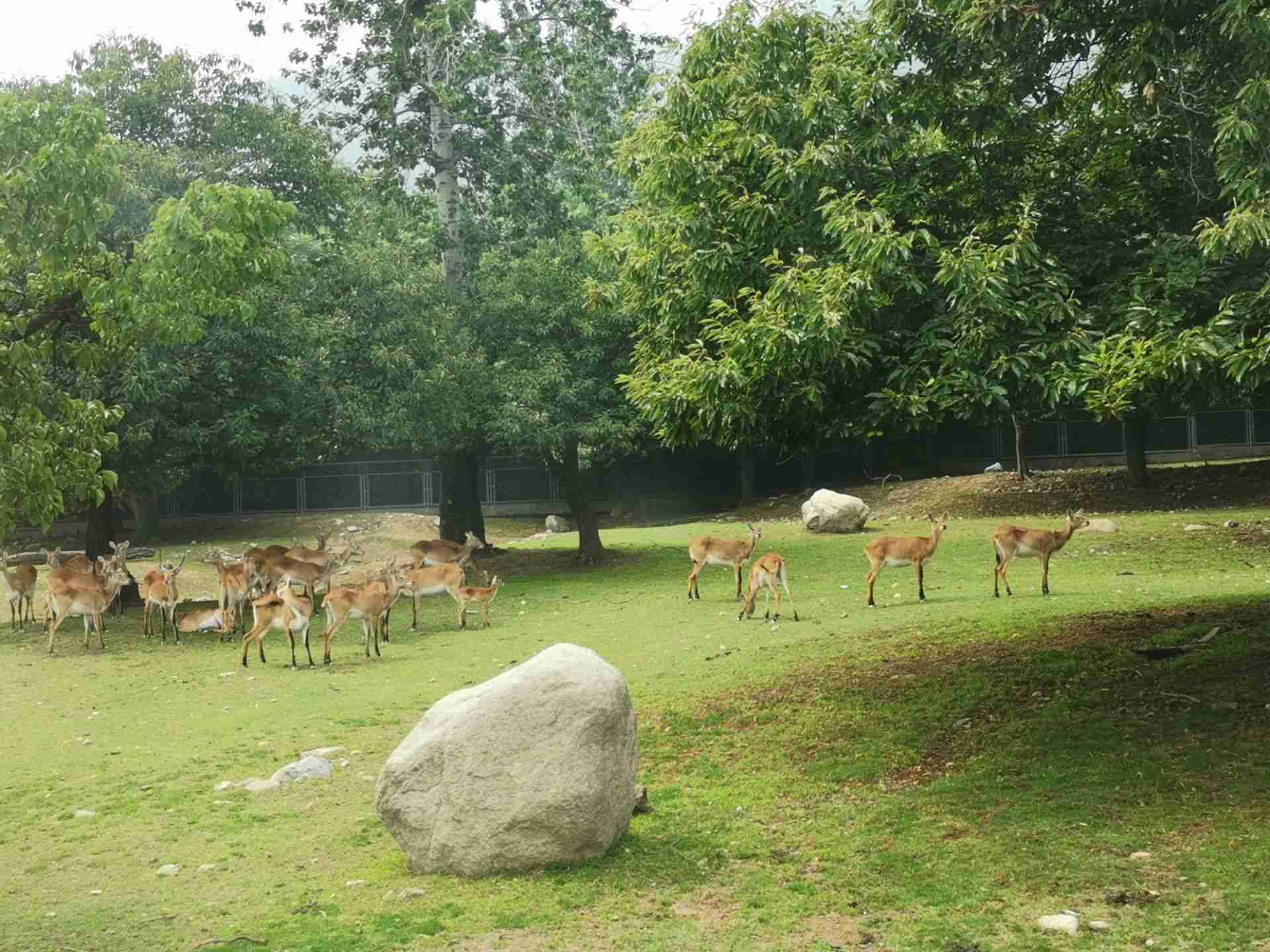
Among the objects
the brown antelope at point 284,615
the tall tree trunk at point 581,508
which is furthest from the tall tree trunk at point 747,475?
the brown antelope at point 284,615

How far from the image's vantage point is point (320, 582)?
66.8ft

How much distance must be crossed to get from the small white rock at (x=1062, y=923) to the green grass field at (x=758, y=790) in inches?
3.7

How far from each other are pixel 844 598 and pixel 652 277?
27.0ft

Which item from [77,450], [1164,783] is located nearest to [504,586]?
[77,450]

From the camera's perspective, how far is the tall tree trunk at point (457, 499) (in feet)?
91.9

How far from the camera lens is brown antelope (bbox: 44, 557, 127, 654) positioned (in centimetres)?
1850

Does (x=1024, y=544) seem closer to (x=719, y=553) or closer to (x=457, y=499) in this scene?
(x=719, y=553)

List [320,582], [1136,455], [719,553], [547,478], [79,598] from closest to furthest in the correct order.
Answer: [79,598]
[320,582]
[719,553]
[1136,455]
[547,478]

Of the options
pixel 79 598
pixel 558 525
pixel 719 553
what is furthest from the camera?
pixel 558 525

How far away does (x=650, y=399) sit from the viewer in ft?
40.0

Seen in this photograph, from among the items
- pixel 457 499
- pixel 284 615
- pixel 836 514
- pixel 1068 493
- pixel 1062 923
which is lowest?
pixel 1062 923

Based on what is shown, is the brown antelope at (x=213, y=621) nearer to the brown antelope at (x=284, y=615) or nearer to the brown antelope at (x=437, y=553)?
the brown antelope at (x=284, y=615)

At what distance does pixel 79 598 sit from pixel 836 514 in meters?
15.3

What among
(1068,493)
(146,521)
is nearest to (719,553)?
(1068,493)
